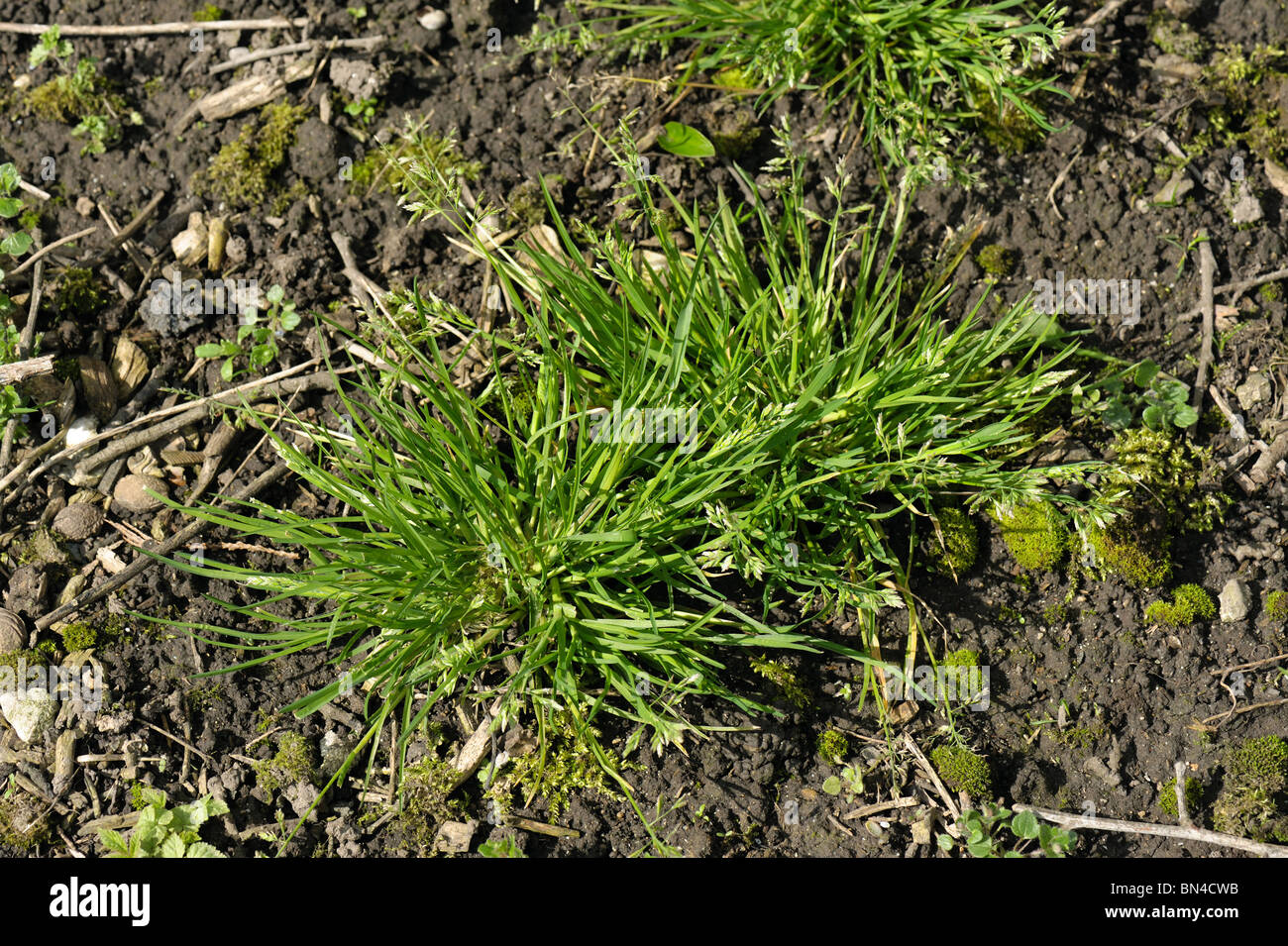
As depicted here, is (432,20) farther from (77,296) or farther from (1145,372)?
(1145,372)

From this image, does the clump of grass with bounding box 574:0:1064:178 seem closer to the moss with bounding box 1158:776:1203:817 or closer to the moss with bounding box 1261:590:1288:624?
the moss with bounding box 1261:590:1288:624

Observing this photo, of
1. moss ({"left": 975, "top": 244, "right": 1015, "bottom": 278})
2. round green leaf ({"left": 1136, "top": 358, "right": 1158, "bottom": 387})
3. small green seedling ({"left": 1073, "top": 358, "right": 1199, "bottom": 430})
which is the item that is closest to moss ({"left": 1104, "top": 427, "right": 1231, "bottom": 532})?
small green seedling ({"left": 1073, "top": 358, "right": 1199, "bottom": 430})

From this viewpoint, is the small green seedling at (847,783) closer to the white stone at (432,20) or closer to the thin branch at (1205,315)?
the thin branch at (1205,315)

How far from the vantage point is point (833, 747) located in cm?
283

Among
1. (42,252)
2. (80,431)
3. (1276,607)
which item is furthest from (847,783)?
(42,252)

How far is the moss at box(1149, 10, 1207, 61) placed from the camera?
3564 millimetres

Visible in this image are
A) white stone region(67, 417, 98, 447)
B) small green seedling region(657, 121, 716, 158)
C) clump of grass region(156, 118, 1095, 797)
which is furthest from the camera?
small green seedling region(657, 121, 716, 158)

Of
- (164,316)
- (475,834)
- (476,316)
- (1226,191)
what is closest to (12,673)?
(164,316)

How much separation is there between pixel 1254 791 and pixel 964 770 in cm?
86

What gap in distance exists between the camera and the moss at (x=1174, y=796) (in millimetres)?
2814

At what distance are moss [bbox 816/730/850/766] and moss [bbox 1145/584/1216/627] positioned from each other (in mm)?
1052

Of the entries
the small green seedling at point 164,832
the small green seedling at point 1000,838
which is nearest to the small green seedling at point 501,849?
the small green seedling at point 164,832

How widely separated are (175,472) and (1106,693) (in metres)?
3.00
